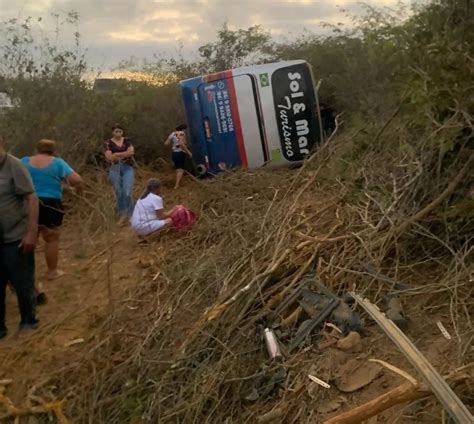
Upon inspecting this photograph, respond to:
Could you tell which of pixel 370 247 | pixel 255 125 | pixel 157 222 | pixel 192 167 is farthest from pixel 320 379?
pixel 192 167

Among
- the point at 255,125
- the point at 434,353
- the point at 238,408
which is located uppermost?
the point at 255,125

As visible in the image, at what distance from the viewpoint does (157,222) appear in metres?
7.36

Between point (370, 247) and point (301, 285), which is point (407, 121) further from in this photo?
point (301, 285)

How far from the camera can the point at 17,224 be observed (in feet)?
16.9

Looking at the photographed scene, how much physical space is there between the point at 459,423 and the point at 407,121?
11.1 feet

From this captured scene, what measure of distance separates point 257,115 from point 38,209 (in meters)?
5.03

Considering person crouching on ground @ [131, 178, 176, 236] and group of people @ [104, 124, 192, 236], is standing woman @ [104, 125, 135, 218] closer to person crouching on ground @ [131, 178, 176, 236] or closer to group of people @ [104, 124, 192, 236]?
group of people @ [104, 124, 192, 236]

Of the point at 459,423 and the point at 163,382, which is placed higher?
the point at 459,423

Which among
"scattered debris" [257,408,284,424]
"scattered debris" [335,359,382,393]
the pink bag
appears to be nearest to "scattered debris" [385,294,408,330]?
"scattered debris" [335,359,382,393]

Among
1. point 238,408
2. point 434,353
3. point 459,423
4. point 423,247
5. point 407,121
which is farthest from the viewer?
point 407,121

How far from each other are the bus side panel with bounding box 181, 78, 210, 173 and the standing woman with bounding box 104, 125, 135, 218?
163 centimetres

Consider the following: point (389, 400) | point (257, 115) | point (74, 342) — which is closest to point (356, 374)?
point (389, 400)

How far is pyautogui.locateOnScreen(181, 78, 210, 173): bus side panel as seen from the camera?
9961 mm

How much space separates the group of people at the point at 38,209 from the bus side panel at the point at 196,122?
1.55m
